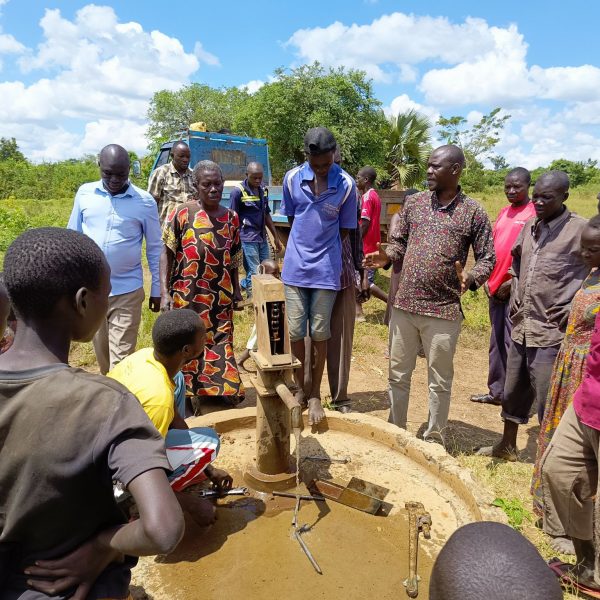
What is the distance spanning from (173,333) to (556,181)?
2.43 m

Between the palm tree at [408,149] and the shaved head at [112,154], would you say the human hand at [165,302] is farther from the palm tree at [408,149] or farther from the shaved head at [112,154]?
the palm tree at [408,149]

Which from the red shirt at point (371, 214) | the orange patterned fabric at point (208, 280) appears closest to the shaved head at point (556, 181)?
the orange patterned fabric at point (208, 280)

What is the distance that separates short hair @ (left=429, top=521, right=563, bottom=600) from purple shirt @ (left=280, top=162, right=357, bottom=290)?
2.74 metres

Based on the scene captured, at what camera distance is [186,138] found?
862cm

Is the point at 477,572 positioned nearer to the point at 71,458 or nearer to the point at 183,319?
the point at 71,458

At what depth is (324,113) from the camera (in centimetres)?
1780

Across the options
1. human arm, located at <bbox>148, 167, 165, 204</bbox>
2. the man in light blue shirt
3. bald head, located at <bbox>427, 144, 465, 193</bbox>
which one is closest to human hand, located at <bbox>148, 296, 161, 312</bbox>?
the man in light blue shirt

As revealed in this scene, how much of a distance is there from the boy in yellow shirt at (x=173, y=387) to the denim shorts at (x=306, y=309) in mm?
1315

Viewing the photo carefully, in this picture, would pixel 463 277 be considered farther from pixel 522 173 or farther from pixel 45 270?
pixel 45 270

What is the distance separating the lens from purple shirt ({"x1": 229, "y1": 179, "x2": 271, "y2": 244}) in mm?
5949

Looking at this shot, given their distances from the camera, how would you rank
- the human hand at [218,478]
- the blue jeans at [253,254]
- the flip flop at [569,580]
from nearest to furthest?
the flip flop at [569,580] < the human hand at [218,478] < the blue jeans at [253,254]

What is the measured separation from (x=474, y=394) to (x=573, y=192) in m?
23.6

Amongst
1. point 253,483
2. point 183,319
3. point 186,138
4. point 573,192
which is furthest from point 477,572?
point 573,192

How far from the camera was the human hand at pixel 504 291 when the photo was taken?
4005 mm
